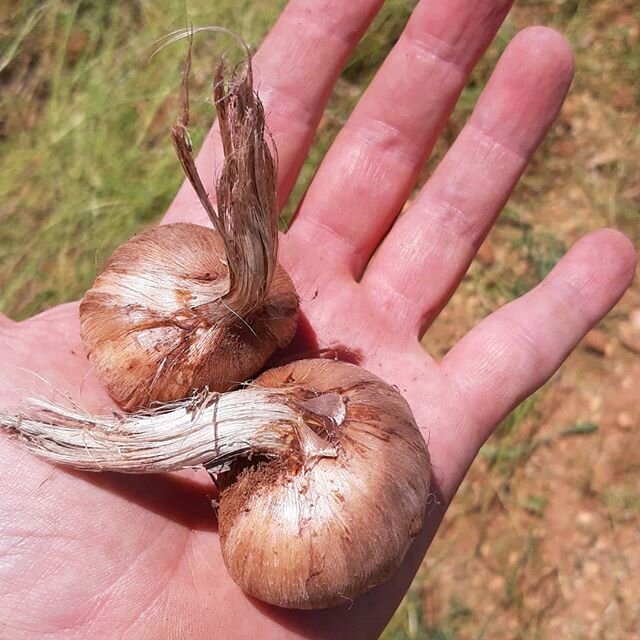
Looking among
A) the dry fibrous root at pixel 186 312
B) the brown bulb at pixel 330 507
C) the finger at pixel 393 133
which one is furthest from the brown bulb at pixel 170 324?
the finger at pixel 393 133

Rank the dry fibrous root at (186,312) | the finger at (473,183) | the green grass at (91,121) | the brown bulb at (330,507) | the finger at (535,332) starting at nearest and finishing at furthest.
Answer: the brown bulb at (330,507), the dry fibrous root at (186,312), the finger at (535,332), the finger at (473,183), the green grass at (91,121)

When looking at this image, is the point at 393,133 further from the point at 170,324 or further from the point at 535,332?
the point at 170,324

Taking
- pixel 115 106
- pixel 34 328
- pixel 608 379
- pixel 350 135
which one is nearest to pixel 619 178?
pixel 608 379

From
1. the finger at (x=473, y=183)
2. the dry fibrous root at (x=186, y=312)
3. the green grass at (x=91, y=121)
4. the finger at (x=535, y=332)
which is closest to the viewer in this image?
the dry fibrous root at (x=186, y=312)


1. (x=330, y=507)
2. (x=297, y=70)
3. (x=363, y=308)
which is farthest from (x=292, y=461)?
(x=297, y=70)

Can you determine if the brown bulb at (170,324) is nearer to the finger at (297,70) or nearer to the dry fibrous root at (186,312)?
the dry fibrous root at (186,312)

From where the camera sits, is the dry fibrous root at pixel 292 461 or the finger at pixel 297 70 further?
the finger at pixel 297 70

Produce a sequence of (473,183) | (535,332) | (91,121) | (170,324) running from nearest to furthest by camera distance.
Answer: (170,324)
(535,332)
(473,183)
(91,121)
